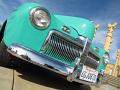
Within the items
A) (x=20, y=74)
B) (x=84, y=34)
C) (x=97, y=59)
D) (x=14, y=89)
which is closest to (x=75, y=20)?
(x=84, y=34)

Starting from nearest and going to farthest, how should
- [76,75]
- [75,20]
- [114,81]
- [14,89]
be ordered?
[14,89] → [76,75] → [75,20] → [114,81]

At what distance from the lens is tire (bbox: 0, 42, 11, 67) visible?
4.04 m

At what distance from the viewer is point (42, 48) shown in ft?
12.5

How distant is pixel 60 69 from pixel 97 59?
1406 mm

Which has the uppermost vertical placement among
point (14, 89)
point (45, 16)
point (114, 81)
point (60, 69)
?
point (45, 16)

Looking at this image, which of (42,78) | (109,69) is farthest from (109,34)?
(42,78)

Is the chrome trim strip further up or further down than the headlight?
further down

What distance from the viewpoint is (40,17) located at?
371 cm

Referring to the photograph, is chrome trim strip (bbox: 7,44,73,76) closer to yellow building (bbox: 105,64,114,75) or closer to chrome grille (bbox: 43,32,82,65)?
chrome grille (bbox: 43,32,82,65)

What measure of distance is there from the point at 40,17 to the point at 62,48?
681 mm

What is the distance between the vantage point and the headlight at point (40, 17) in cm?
370

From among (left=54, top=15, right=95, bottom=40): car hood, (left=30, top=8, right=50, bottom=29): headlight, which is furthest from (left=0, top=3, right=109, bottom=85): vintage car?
(left=54, top=15, right=95, bottom=40): car hood

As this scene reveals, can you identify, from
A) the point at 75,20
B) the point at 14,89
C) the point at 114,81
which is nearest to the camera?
the point at 14,89

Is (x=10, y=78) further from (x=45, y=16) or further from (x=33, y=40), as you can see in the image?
(x=45, y=16)
